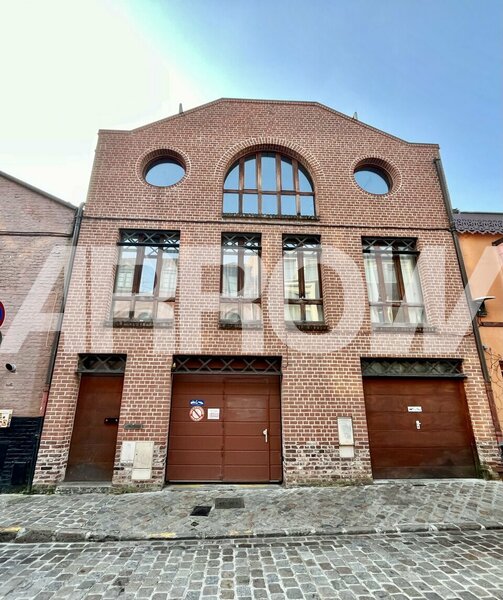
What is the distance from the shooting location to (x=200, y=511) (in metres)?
4.99

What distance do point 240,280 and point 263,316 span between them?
1.13 metres

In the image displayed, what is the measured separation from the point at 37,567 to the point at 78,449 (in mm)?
2908

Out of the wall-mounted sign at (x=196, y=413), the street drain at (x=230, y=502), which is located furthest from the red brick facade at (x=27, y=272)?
the street drain at (x=230, y=502)

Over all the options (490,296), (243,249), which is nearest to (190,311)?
(243,249)

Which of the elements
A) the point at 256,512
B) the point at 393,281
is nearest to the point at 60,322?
the point at 256,512

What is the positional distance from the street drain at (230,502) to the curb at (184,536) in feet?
3.02

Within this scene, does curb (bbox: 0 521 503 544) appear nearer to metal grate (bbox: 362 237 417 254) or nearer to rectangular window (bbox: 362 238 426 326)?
rectangular window (bbox: 362 238 426 326)

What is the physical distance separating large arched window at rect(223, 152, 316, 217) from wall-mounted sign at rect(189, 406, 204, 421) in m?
4.78

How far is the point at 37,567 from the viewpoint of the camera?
3.58 m

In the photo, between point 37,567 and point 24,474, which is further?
point 24,474

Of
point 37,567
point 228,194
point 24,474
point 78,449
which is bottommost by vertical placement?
point 37,567

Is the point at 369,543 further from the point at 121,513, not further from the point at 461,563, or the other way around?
the point at 121,513

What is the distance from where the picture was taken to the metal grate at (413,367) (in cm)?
699

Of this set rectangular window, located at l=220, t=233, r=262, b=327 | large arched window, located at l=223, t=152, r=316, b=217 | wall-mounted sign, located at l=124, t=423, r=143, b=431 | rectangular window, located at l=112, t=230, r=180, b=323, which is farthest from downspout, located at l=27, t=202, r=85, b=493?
large arched window, located at l=223, t=152, r=316, b=217
